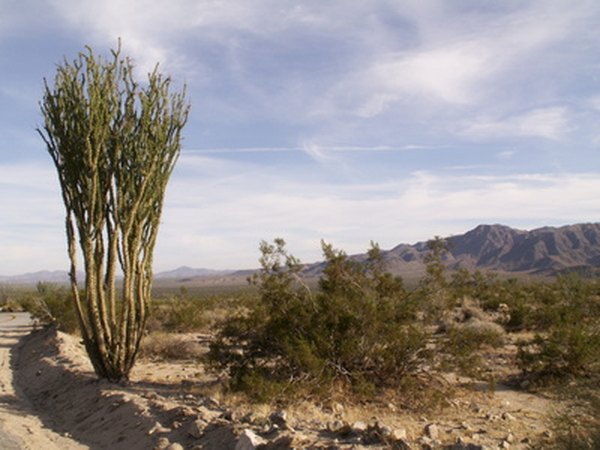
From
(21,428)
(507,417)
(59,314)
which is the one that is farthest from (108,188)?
(59,314)

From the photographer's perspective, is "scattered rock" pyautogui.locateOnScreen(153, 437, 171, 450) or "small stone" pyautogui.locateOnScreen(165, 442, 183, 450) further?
"scattered rock" pyautogui.locateOnScreen(153, 437, 171, 450)

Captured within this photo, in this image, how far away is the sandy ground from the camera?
5.13m

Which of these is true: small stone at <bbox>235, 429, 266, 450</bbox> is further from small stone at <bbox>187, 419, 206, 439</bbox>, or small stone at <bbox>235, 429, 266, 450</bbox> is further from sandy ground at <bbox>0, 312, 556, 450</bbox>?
small stone at <bbox>187, 419, 206, 439</bbox>

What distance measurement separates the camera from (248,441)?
4.71m

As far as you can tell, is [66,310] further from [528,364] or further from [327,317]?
[528,364]

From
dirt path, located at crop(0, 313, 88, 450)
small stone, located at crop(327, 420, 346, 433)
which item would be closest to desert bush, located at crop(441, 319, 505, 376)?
small stone, located at crop(327, 420, 346, 433)

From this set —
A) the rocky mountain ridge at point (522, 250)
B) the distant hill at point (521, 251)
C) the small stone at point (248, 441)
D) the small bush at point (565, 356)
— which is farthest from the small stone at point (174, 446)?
the rocky mountain ridge at point (522, 250)

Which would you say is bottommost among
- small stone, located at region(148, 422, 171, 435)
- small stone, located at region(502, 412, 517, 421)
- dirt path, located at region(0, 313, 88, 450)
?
small stone, located at region(502, 412, 517, 421)

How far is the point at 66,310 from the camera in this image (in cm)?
1677

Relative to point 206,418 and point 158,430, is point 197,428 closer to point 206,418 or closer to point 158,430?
point 206,418

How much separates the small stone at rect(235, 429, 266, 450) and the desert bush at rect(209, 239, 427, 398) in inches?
73.9

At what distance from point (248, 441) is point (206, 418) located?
1160 millimetres

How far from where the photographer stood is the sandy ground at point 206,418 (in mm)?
5129

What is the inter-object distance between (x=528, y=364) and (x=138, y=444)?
6.72m
